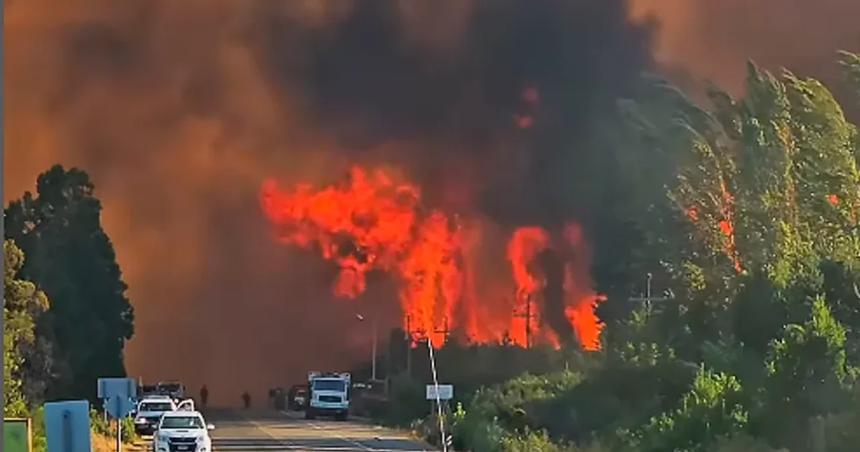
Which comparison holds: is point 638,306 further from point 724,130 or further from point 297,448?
point 297,448

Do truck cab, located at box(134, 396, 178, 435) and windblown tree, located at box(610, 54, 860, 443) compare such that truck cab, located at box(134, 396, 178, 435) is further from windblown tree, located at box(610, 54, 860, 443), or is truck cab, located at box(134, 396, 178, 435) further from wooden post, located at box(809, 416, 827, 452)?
wooden post, located at box(809, 416, 827, 452)

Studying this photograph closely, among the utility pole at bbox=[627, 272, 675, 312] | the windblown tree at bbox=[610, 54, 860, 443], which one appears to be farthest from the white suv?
the utility pole at bbox=[627, 272, 675, 312]

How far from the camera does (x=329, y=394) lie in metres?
51.8

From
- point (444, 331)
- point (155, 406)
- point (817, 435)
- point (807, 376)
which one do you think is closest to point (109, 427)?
point (155, 406)

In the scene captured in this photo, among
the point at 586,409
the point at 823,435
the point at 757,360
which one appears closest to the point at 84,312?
the point at 586,409

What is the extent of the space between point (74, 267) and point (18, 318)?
930cm

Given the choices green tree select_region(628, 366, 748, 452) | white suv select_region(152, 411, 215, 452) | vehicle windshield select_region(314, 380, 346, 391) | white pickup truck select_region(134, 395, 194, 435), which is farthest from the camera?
vehicle windshield select_region(314, 380, 346, 391)

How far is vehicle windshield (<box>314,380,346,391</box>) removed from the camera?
51.2 m

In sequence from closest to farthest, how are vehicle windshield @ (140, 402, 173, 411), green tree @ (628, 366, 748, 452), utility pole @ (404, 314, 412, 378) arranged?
green tree @ (628, 366, 748, 452)
vehicle windshield @ (140, 402, 173, 411)
utility pole @ (404, 314, 412, 378)

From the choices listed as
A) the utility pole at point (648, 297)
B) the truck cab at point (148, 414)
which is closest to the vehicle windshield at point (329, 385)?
the utility pole at point (648, 297)

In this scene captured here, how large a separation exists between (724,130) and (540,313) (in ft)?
36.8

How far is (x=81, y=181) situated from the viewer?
39281 mm

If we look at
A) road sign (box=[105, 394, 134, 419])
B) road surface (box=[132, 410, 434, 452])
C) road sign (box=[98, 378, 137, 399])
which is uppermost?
road sign (box=[98, 378, 137, 399])

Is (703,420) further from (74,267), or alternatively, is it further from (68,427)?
(74,267)
